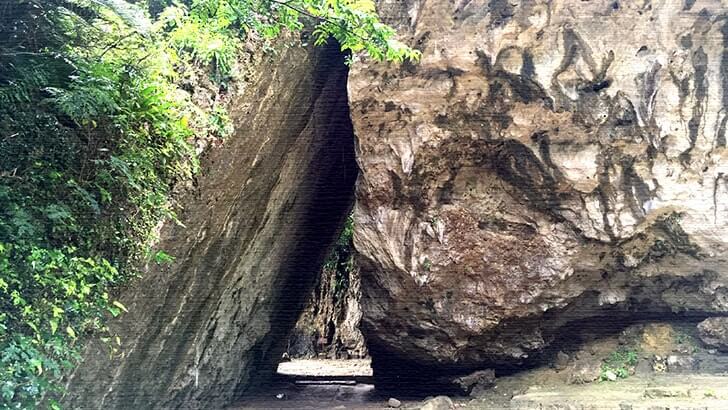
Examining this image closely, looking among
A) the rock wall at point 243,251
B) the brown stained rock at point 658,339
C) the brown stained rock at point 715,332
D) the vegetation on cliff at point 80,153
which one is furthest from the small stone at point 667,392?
the rock wall at point 243,251

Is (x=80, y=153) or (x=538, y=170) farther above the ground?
(x=538, y=170)

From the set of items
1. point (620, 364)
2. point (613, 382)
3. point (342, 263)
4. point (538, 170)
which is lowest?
point (613, 382)

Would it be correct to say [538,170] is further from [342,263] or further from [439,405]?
[342,263]

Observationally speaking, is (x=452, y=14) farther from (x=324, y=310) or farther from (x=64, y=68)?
(x=324, y=310)

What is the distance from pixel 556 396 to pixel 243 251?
2.93 metres

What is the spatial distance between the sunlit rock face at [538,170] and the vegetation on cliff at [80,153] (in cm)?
200

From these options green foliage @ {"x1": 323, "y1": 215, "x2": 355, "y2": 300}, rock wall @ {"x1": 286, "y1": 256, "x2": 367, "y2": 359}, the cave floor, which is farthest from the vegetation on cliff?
rock wall @ {"x1": 286, "y1": 256, "x2": 367, "y2": 359}

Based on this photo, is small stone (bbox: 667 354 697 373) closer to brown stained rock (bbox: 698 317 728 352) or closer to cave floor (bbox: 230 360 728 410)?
cave floor (bbox: 230 360 728 410)

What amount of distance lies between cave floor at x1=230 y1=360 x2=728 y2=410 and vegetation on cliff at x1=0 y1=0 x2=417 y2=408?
304 centimetres

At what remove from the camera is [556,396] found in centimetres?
432

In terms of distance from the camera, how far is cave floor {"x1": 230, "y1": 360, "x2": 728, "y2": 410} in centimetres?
380

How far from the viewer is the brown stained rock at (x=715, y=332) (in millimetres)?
4660

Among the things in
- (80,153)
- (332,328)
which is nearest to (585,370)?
(80,153)

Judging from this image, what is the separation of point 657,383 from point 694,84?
258 cm
